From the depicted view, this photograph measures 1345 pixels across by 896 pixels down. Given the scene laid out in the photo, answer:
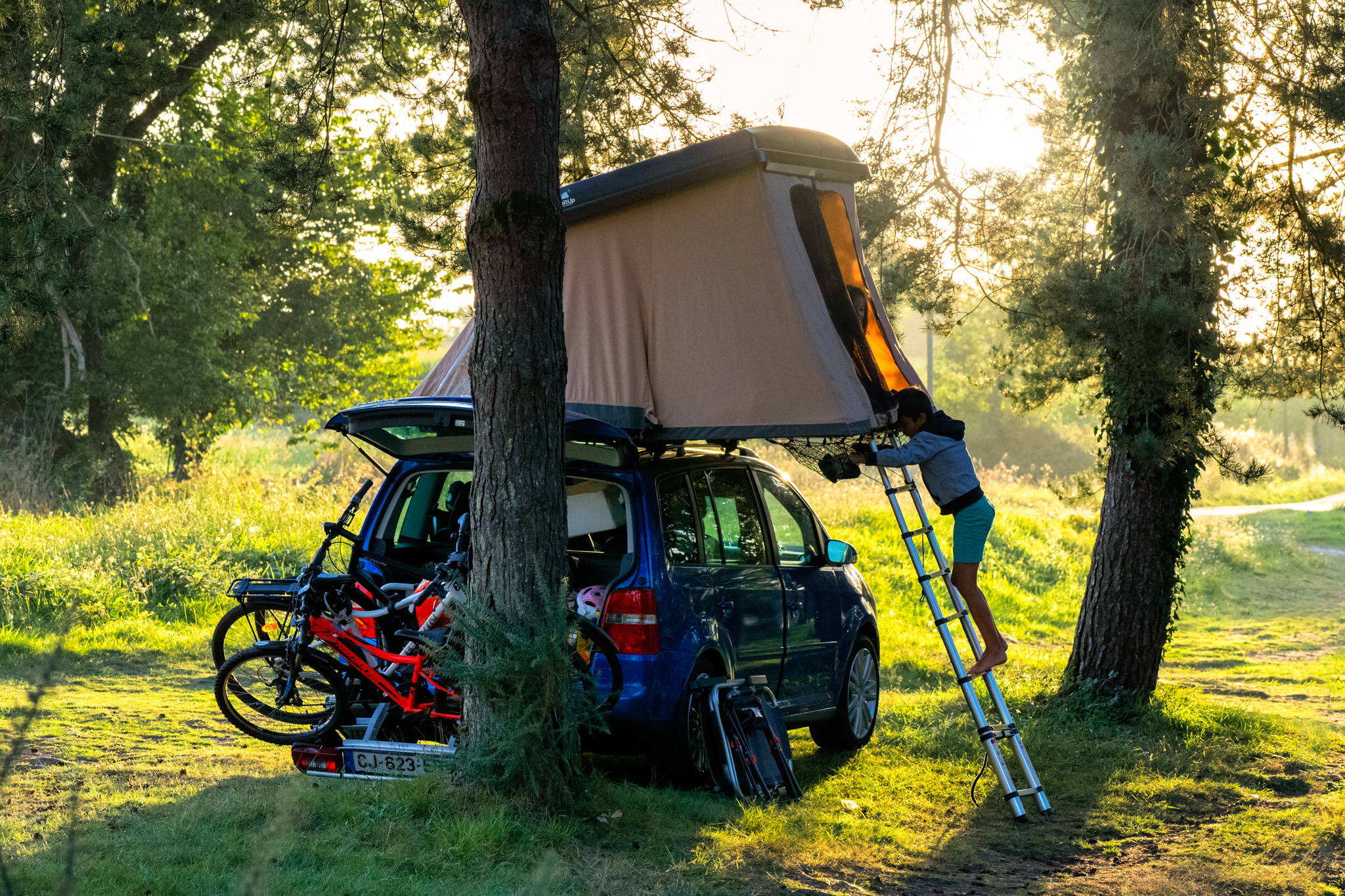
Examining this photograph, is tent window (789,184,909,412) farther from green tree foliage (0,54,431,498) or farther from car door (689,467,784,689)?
green tree foliage (0,54,431,498)

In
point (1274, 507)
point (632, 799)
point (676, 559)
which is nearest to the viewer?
point (632, 799)

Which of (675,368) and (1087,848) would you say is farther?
(675,368)

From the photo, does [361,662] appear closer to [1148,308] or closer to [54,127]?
[54,127]

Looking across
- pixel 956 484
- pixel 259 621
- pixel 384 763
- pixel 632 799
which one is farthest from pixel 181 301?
pixel 632 799

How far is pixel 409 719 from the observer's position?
6312mm

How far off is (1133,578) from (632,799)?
18.3ft

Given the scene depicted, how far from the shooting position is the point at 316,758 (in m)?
6.05

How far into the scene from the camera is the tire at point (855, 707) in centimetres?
802

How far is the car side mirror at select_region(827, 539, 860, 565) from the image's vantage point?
25.3 ft

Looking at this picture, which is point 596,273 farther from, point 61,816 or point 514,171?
point 61,816

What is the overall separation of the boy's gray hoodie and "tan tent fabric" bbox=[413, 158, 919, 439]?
373 millimetres

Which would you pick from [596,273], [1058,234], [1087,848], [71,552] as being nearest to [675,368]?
[596,273]

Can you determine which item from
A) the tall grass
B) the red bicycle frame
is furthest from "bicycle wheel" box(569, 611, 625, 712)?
the tall grass

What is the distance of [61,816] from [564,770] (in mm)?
2229
